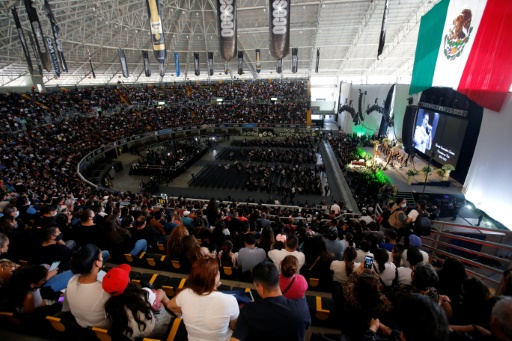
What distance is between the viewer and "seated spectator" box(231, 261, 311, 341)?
1.98m

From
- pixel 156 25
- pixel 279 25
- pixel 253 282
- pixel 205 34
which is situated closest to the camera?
pixel 253 282

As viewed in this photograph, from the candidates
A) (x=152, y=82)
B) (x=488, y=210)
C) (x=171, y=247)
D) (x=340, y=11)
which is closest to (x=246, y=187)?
(x=488, y=210)

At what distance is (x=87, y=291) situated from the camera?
2.52 meters

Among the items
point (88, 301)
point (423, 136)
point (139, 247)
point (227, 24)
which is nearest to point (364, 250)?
point (88, 301)

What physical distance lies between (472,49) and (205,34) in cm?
3149

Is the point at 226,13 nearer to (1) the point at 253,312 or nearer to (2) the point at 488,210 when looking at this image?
(1) the point at 253,312

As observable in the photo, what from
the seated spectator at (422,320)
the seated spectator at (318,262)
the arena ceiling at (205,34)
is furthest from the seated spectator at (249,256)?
the arena ceiling at (205,34)

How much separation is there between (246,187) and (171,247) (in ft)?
49.3

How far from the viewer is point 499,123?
9.72 metres

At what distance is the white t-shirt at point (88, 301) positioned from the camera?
252 centimetres

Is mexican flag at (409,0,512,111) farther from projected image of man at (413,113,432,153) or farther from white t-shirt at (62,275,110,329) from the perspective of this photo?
white t-shirt at (62,275,110,329)

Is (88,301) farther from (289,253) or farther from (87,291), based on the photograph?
(289,253)

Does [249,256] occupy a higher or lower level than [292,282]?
lower

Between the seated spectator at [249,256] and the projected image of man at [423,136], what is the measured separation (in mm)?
16042
